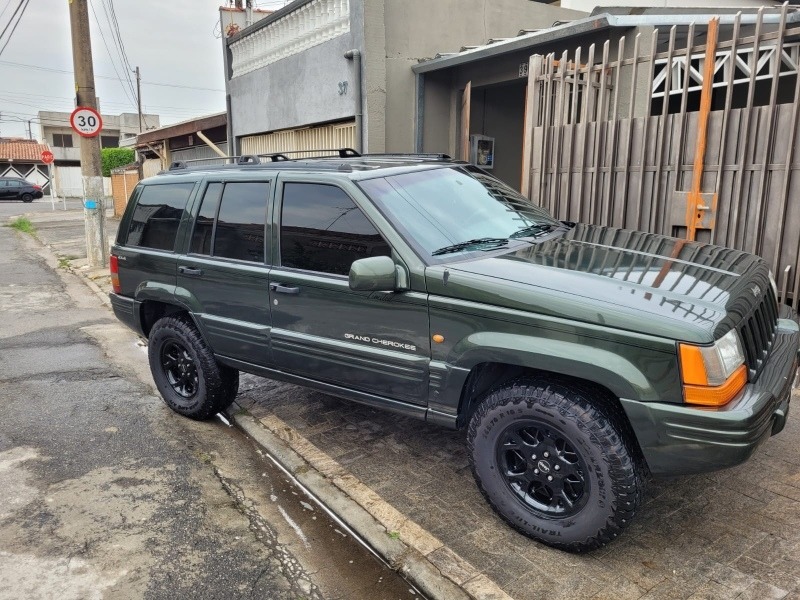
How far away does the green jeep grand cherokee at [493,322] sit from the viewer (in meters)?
2.55

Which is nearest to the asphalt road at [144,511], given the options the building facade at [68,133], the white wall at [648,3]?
the white wall at [648,3]

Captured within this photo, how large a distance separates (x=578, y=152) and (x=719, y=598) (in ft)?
15.7

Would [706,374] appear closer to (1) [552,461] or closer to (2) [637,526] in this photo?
(1) [552,461]

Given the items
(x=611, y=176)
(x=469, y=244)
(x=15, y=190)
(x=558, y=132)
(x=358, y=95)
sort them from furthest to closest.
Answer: (x=15, y=190)
(x=358, y=95)
(x=558, y=132)
(x=611, y=176)
(x=469, y=244)

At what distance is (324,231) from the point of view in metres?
3.61

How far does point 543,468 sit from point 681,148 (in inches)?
154

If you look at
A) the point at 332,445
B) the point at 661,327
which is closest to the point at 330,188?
the point at 332,445

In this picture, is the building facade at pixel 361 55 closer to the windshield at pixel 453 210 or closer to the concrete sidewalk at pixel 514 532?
the windshield at pixel 453 210

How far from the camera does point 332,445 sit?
4.12 m

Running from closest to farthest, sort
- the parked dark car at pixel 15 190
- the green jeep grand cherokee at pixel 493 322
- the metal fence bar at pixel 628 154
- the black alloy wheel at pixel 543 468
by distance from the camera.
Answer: the green jeep grand cherokee at pixel 493 322
the black alloy wheel at pixel 543 468
the metal fence bar at pixel 628 154
the parked dark car at pixel 15 190

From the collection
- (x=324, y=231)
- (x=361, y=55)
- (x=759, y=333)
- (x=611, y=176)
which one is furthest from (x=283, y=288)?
(x=361, y=55)

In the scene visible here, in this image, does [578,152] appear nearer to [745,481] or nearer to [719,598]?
[745,481]

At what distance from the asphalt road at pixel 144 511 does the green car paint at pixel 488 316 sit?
702 mm

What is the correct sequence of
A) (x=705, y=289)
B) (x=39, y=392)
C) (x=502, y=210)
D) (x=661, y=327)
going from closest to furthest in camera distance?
(x=661, y=327)
(x=705, y=289)
(x=502, y=210)
(x=39, y=392)
